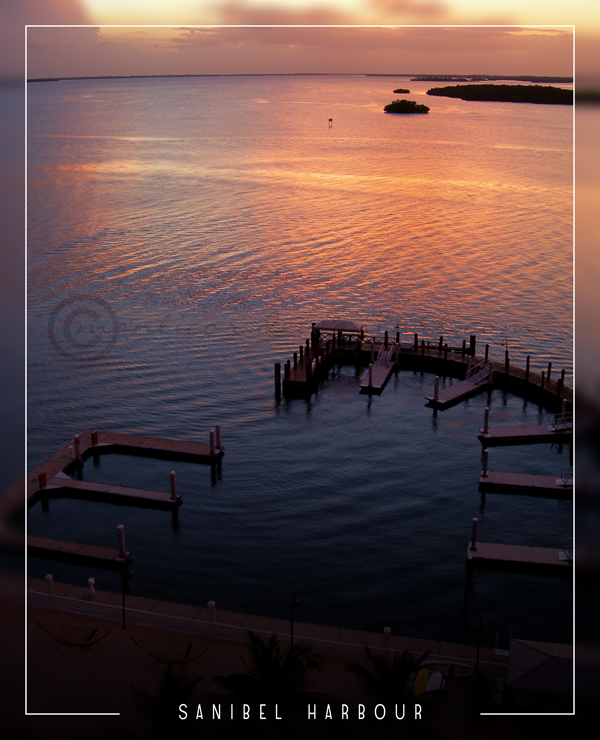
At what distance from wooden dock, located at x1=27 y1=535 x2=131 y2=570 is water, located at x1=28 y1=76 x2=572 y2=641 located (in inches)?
16.2

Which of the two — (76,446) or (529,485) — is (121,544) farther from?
(529,485)

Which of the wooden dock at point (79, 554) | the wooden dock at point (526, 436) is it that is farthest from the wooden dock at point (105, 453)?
the wooden dock at point (526, 436)

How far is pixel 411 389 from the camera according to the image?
155ft

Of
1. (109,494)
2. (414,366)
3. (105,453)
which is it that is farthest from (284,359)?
(109,494)

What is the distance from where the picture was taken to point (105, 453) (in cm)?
3847

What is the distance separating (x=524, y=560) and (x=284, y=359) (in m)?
24.6

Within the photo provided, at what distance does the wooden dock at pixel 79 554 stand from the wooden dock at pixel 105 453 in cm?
375

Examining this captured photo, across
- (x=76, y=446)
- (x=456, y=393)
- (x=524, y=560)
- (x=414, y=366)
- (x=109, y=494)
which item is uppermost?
(x=414, y=366)

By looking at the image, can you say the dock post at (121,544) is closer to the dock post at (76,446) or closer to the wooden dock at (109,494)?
the wooden dock at (109,494)

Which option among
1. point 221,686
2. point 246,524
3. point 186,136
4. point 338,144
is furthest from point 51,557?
point 186,136

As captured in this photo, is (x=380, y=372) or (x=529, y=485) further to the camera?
(x=380, y=372)

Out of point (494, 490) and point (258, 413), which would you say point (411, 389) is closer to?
point (258, 413)

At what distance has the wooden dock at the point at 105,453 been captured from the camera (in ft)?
112

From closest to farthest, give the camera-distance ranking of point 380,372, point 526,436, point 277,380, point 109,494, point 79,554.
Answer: point 79,554, point 109,494, point 526,436, point 277,380, point 380,372
